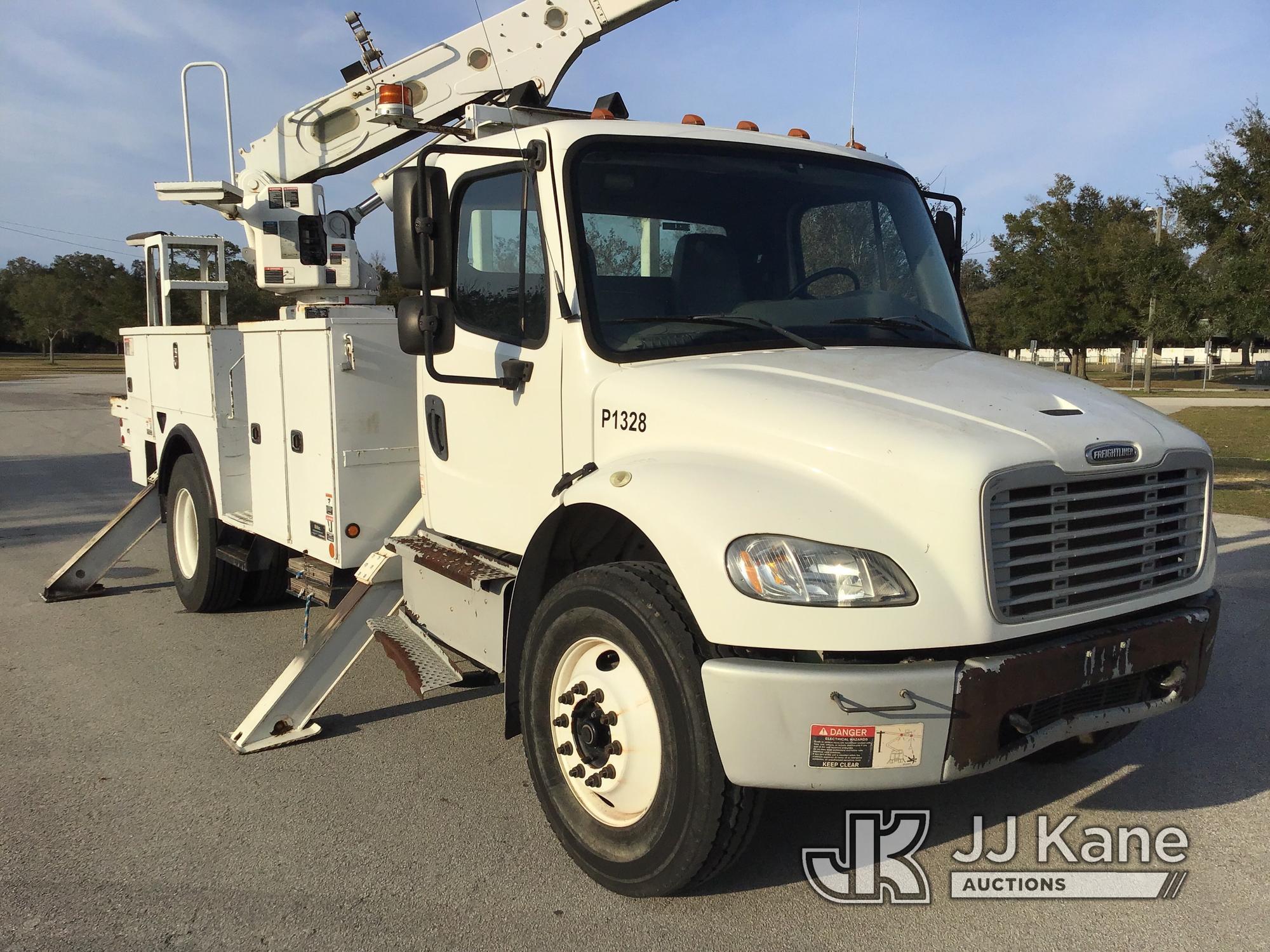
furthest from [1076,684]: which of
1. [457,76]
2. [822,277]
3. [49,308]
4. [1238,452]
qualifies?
[49,308]

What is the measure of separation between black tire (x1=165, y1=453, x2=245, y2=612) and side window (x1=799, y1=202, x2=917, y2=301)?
4.21m

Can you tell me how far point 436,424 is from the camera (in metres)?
4.81

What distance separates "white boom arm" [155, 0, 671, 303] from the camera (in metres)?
7.00

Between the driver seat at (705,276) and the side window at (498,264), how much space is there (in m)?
0.51

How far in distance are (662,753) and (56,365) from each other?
216ft

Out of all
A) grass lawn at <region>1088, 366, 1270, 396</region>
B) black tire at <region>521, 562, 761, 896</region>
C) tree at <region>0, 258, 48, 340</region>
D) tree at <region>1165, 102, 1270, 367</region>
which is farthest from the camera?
tree at <region>0, 258, 48, 340</region>

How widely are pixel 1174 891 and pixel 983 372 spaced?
185 cm

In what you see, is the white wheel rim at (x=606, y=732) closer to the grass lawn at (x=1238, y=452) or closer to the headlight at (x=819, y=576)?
the headlight at (x=819, y=576)

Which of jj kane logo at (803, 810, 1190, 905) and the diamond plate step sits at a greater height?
the diamond plate step

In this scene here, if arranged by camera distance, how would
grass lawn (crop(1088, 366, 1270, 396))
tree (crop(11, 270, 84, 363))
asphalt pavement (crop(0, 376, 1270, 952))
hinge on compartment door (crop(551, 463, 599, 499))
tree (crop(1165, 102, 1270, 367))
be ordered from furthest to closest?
tree (crop(11, 270, 84, 363)) → grass lawn (crop(1088, 366, 1270, 396)) → tree (crop(1165, 102, 1270, 367)) → hinge on compartment door (crop(551, 463, 599, 499)) → asphalt pavement (crop(0, 376, 1270, 952))

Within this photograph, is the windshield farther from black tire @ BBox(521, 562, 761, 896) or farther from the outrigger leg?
the outrigger leg

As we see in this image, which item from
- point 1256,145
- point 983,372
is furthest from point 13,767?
point 1256,145

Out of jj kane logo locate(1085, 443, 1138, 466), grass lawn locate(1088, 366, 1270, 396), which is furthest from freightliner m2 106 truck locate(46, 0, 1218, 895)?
grass lawn locate(1088, 366, 1270, 396)

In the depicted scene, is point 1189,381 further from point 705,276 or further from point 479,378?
point 479,378
